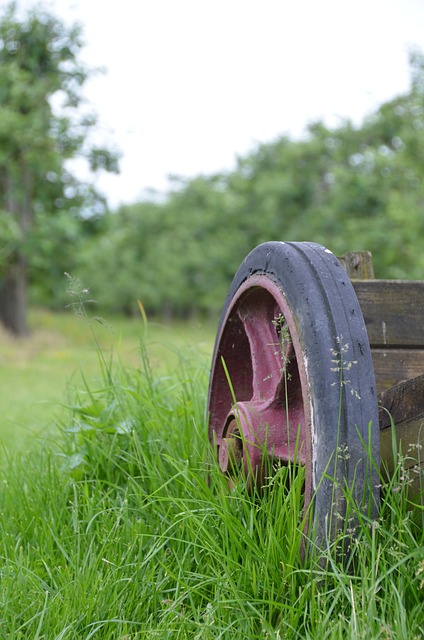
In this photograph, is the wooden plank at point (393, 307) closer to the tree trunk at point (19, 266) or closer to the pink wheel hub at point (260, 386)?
the pink wheel hub at point (260, 386)

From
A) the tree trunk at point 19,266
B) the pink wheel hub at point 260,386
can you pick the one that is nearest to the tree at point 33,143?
the tree trunk at point 19,266

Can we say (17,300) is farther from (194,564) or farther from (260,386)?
(194,564)

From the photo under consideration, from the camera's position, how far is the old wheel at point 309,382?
1629 millimetres

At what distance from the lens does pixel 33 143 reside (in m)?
20.5

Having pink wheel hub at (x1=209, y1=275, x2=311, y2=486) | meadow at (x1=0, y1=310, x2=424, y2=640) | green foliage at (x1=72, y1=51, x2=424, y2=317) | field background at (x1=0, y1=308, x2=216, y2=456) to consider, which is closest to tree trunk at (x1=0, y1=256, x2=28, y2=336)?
field background at (x1=0, y1=308, x2=216, y2=456)

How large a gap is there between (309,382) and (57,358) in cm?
1558

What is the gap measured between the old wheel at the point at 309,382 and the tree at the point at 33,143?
18.2m

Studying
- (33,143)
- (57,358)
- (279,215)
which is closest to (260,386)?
(57,358)

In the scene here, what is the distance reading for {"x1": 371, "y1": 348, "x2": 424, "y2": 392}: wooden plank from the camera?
2.45 meters

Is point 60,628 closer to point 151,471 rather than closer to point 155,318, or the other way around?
point 151,471

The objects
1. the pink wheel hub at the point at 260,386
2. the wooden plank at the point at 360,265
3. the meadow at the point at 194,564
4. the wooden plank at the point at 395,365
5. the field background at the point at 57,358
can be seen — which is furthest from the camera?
the field background at the point at 57,358

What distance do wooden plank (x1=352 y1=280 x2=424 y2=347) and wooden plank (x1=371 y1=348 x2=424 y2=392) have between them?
5 centimetres

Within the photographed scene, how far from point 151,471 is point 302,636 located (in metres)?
0.94

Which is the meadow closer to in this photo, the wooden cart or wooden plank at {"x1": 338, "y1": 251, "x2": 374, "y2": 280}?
the wooden cart
